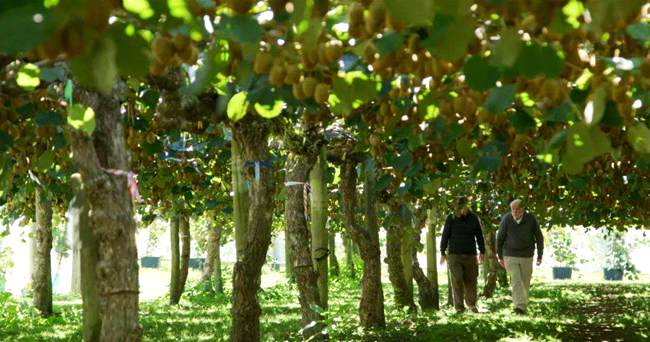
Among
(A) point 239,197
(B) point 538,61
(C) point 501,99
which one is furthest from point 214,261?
(B) point 538,61

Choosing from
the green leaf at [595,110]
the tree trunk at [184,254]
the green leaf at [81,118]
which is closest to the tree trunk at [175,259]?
the tree trunk at [184,254]

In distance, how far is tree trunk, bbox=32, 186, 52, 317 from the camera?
10.3 meters

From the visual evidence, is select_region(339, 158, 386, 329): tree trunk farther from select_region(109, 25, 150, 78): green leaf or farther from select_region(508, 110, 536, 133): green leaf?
select_region(109, 25, 150, 78): green leaf

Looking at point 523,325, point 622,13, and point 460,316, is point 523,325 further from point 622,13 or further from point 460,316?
point 622,13

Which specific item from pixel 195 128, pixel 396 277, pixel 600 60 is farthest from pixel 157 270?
pixel 600 60

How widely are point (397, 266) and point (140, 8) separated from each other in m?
9.46

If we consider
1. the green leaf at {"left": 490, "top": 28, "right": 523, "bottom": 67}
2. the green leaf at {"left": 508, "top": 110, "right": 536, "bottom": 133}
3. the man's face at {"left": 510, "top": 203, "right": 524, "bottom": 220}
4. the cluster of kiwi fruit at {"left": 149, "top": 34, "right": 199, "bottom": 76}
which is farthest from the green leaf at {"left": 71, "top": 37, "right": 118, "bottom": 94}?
the man's face at {"left": 510, "top": 203, "right": 524, "bottom": 220}

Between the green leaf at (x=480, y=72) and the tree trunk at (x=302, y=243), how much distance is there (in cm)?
467

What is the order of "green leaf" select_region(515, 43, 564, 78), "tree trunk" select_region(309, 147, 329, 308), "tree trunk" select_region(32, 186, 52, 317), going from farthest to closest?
"tree trunk" select_region(32, 186, 52, 317)
"tree trunk" select_region(309, 147, 329, 308)
"green leaf" select_region(515, 43, 564, 78)

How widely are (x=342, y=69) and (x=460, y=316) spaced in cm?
765

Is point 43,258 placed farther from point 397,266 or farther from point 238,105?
point 238,105

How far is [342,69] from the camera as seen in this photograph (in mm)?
2010

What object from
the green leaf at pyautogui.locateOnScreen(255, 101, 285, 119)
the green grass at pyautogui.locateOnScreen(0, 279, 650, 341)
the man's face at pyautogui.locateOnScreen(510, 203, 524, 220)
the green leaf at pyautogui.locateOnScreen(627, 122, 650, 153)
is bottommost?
the green grass at pyautogui.locateOnScreen(0, 279, 650, 341)

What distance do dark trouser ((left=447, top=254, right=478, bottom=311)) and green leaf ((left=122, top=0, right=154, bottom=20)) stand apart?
8.94 meters
